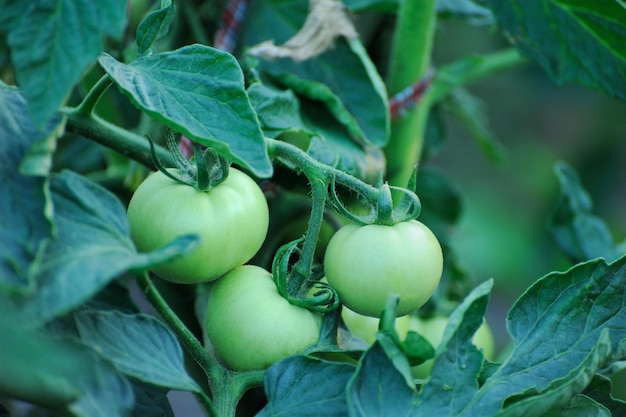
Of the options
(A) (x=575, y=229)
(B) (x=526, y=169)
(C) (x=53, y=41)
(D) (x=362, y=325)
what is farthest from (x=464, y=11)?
(B) (x=526, y=169)

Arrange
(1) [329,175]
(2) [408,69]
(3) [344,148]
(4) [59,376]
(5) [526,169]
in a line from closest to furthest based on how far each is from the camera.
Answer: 1. (4) [59,376]
2. (1) [329,175]
3. (3) [344,148]
4. (2) [408,69]
5. (5) [526,169]

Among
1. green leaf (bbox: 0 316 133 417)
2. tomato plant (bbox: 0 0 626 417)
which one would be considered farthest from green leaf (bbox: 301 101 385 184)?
green leaf (bbox: 0 316 133 417)

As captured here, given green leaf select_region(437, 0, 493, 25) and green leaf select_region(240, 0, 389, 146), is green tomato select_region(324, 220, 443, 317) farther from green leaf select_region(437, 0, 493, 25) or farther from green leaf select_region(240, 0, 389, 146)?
green leaf select_region(437, 0, 493, 25)

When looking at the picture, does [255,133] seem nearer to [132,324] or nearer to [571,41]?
[132,324]

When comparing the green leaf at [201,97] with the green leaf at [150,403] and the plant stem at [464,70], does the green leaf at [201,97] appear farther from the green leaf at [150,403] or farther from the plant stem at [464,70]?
the plant stem at [464,70]

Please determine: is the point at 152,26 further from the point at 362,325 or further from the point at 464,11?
the point at 464,11

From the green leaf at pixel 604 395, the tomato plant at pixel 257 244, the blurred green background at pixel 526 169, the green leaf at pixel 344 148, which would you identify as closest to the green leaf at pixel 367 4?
the tomato plant at pixel 257 244
